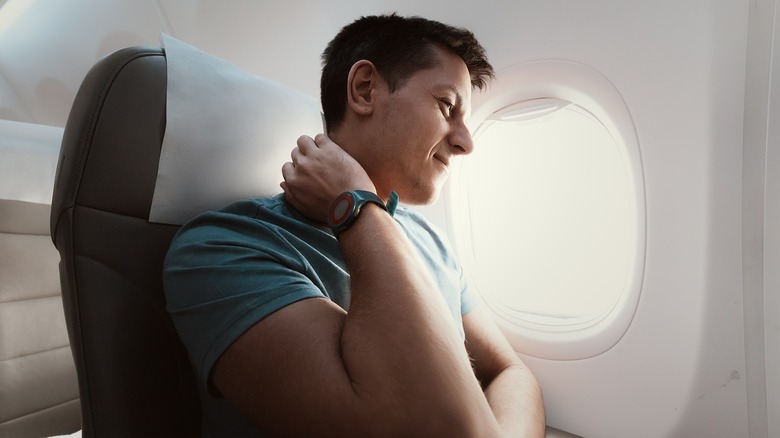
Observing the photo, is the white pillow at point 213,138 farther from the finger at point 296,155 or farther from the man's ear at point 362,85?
the man's ear at point 362,85

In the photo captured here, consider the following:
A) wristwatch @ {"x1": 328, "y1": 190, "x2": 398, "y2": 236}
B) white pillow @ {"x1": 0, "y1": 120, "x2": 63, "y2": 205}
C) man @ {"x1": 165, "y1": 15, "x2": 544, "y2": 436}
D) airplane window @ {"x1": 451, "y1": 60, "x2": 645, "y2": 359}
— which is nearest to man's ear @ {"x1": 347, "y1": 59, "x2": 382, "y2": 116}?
man @ {"x1": 165, "y1": 15, "x2": 544, "y2": 436}

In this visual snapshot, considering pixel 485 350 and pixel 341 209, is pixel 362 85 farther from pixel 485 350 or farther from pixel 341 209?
pixel 485 350

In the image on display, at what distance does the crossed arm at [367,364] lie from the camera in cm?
70

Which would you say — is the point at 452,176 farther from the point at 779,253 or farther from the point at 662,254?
the point at 779,253

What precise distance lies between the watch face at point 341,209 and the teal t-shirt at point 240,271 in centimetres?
10

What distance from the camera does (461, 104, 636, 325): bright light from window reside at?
1.59m

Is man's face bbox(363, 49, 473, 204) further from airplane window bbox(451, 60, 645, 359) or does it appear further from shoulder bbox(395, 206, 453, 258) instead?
airplane window bbox(451, 60, 645, 359)

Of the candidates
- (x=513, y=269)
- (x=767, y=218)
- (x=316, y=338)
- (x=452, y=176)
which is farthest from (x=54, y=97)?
(x=767, y=218)

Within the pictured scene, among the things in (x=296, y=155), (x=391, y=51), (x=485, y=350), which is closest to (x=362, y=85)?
(x=391, y=51)

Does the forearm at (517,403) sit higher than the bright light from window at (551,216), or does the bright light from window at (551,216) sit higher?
the bright light from window at (551,216)

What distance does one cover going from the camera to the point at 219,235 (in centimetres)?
92

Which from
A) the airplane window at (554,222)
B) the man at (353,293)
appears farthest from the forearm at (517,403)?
the airplane window at (554,222)

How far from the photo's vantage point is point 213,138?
1.05 metres

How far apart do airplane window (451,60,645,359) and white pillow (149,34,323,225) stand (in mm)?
865
